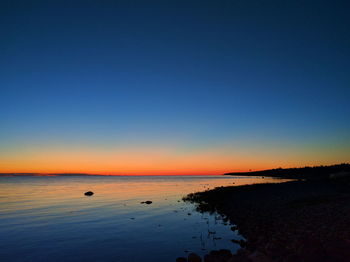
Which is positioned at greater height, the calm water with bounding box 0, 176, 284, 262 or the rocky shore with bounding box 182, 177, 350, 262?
the rocky shore with bounding box 182, 177, 350, 262

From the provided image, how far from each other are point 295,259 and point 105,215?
82.5 ft

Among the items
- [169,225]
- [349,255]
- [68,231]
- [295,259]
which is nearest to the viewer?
[349,255]

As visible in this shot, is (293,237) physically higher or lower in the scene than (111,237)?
higher

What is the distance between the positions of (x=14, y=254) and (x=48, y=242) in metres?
2.72

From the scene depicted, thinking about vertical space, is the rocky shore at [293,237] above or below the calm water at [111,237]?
above

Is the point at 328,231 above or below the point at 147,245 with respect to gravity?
above

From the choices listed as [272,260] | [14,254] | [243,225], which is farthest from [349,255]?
[14,254]

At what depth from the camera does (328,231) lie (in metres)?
13.0

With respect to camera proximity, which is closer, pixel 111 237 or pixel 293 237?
pixel 293 237

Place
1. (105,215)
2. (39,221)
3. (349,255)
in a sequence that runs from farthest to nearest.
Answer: (105,215) < (39,221) < (349,255)

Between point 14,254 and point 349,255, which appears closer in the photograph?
point 349,255

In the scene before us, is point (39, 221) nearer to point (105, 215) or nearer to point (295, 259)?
point (105, 215)

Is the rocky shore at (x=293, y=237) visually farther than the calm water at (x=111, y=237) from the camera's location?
No

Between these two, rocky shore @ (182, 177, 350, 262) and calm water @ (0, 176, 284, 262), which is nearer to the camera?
rocky shore @ (182, 177, 350, 262)
